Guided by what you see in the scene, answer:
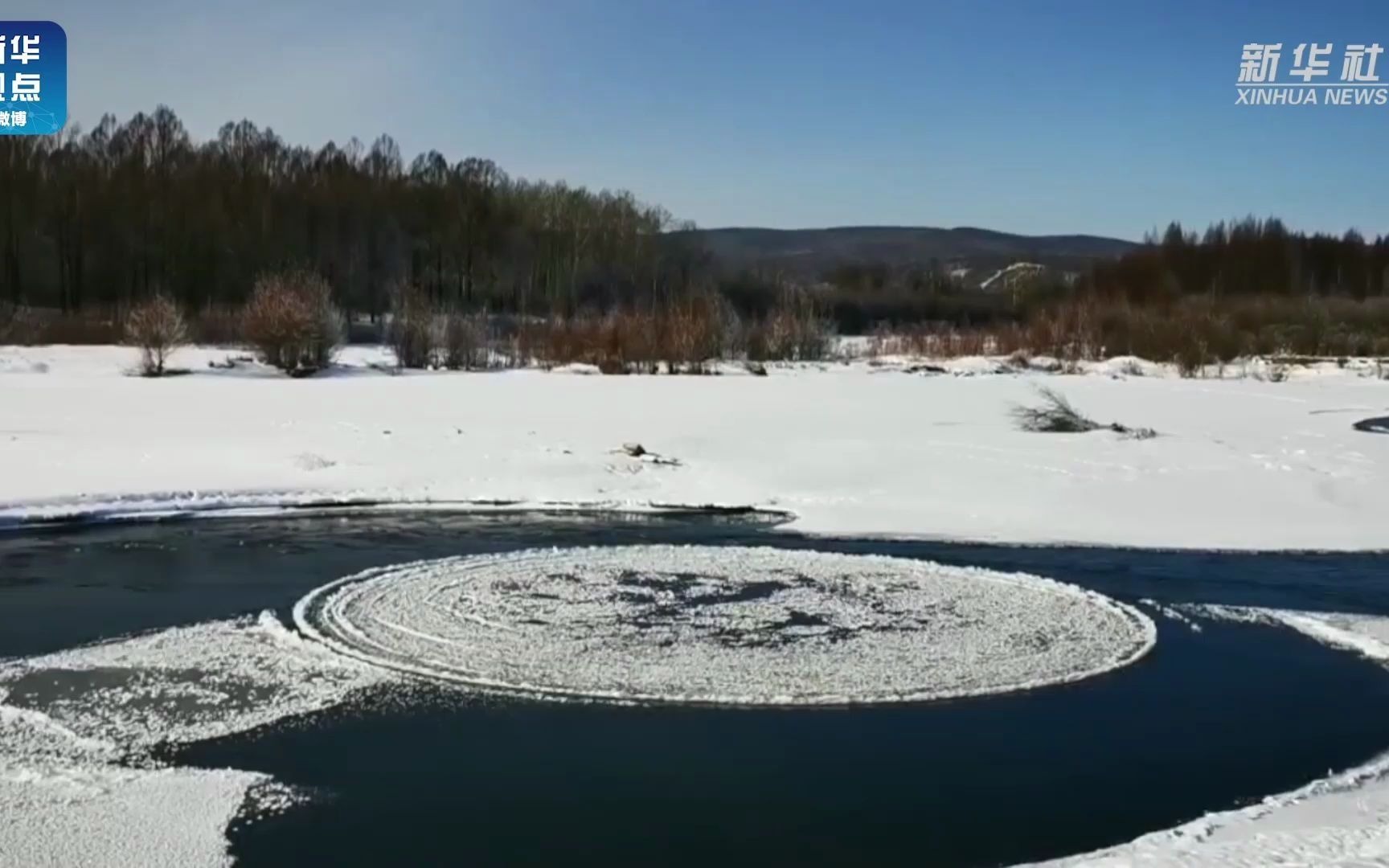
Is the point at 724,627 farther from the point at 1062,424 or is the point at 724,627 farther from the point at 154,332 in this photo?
the point at 154,332

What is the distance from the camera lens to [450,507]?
11.6 m

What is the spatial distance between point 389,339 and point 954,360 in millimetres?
12686

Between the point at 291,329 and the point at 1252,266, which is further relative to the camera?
the point at 1252,266

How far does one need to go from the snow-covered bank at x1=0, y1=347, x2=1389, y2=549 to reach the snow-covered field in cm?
5

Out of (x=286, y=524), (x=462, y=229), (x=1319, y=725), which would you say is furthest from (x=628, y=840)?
(x=462, y=229)

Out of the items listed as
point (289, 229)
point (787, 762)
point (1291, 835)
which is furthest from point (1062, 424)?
point (289, 229)

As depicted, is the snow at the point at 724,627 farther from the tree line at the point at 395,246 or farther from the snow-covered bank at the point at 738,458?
the tree line at the point at 395,246

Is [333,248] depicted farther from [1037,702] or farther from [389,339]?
[1037,702]

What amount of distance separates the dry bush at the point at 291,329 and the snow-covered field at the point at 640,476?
49.9 inches

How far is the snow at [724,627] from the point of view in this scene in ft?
20.4

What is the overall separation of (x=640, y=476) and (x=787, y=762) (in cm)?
763

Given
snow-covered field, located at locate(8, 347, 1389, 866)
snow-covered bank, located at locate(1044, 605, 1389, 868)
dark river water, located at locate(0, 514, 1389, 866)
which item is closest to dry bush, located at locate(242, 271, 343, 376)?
snow-covered field, located at locate(8, 347, 1389, 866)

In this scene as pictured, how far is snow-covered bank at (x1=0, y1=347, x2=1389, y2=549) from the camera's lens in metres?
11.1

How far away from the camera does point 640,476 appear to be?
12727 millimetres
